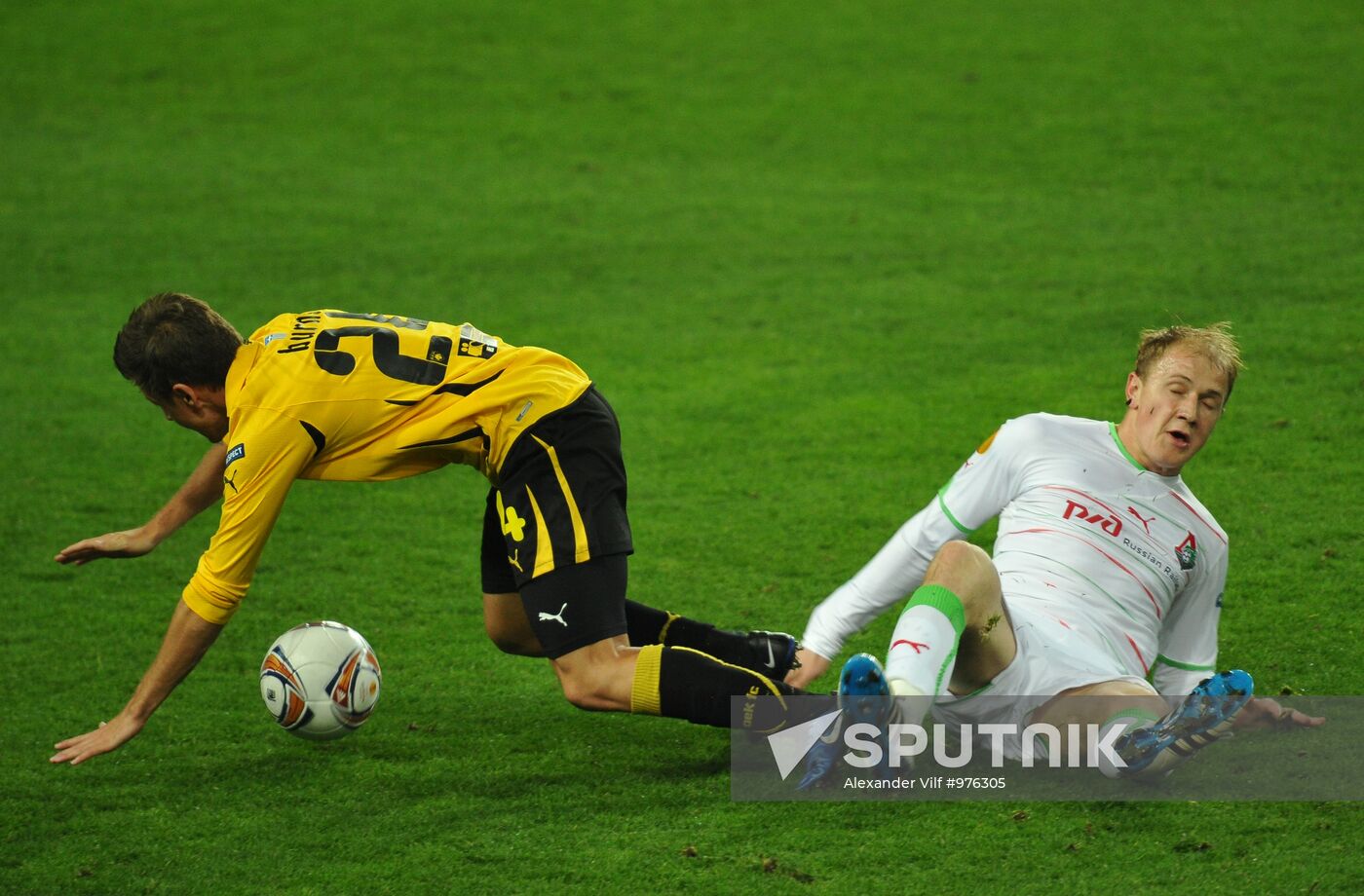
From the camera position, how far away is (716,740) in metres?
4.06

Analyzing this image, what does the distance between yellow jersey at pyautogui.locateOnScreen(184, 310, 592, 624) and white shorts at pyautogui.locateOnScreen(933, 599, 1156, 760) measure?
1.34 metres

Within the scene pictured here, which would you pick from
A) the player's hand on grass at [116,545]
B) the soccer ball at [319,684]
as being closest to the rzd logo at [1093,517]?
the soccer ball at [319,684]

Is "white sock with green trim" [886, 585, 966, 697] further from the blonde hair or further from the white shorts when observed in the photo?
the blonde hair

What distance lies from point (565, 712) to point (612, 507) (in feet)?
2.92

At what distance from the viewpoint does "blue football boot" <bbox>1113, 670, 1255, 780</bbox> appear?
321cm

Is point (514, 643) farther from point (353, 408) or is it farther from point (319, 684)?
point (353, 408)

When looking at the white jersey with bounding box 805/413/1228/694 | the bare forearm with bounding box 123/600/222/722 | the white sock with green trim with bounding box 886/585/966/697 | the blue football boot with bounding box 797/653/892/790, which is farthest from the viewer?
the white jersey with bounding box 805/413/1228/694

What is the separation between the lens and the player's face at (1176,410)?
379 centimetres

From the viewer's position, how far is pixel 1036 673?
3615 millimetres

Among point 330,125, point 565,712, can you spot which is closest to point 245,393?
point 565,712

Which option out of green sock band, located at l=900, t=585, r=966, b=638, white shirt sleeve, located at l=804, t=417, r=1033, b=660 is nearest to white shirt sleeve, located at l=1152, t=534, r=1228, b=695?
white shirt sleeve, located at l=804, t=417, r=1033, b=660

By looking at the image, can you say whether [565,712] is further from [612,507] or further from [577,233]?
[577,233]

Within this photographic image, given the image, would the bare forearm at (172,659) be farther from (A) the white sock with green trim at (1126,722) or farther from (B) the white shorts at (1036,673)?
(A) the white sock with green trim at (1126,722)

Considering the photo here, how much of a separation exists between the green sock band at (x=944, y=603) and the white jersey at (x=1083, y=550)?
1.21ft
